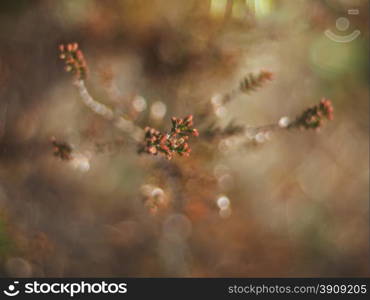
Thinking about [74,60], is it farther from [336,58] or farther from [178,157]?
[336,58]

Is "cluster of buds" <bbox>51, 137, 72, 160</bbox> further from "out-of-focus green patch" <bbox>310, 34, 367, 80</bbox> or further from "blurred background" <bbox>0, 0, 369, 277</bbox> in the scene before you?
"out-of-focus green patch" <bbox>310, 34, 367, 80</bbox>

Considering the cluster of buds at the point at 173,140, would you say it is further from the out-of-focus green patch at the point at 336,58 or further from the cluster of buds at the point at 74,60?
the out-of-focus green patch at the point at 336,58

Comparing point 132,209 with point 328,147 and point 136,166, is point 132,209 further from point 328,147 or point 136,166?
point 328,147

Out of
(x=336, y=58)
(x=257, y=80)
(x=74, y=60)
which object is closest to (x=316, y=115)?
(x=257, y=80)

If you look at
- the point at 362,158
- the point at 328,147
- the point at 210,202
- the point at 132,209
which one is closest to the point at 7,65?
the point at 132,209

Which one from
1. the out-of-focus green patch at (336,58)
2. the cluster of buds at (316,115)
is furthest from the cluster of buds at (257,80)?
the out-of-focus green patch at (336,58)

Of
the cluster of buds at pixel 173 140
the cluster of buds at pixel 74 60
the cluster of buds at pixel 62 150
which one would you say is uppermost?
the cluster of buds at pixel 74 60
